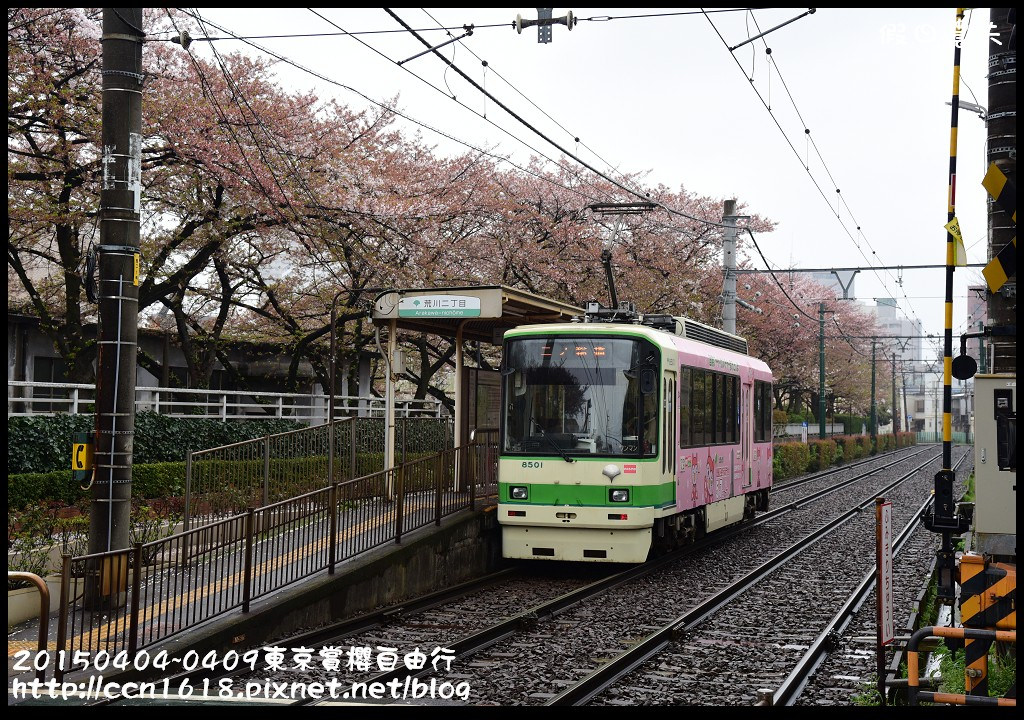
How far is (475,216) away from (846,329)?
3602 centimetres

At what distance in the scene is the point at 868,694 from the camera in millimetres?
7910

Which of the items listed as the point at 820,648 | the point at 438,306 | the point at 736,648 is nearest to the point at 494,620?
the point at 736,648

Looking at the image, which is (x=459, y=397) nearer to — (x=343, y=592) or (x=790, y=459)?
(x=343, y=592)

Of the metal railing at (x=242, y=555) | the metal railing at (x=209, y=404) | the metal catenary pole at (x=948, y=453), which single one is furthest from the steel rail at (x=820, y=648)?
the metal railing at (x=209, y=404)

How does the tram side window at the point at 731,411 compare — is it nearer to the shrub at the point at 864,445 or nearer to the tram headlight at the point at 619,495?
the tram headlight at the point at 619,495

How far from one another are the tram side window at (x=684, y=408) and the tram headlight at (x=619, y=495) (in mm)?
1583

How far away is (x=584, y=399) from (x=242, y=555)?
4880 millimetres

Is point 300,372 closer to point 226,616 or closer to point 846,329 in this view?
point 226,616

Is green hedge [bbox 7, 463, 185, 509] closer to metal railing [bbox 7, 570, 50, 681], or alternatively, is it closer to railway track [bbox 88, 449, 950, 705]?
railway track [bbox 88, 449, 950, 705]

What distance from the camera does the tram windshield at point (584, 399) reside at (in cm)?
1341

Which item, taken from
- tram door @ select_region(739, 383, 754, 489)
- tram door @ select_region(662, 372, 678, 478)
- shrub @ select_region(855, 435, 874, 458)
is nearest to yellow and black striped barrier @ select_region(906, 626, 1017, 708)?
tram door @ select_region(662, 372, 678, 478)

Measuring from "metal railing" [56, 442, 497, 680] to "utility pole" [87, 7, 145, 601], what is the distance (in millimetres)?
596

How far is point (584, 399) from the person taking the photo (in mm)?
13508

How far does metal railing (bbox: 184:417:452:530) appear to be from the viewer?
1411cm
